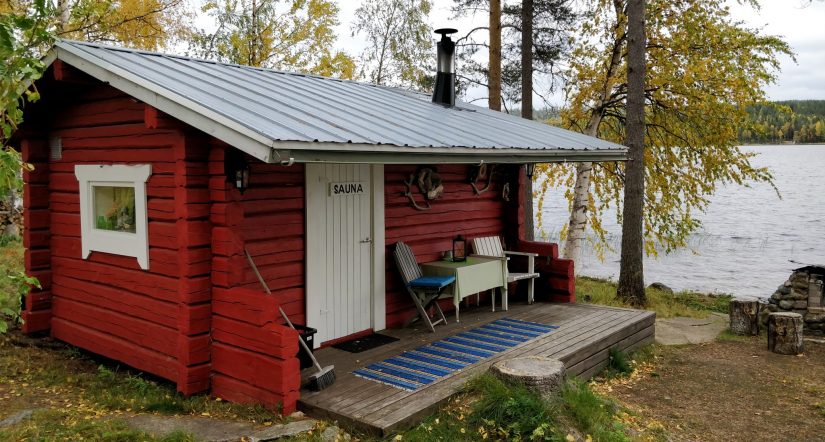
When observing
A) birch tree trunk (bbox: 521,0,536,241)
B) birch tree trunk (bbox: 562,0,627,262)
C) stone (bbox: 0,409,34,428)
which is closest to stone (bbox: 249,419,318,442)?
stone (bbox: 0,409,34,428)

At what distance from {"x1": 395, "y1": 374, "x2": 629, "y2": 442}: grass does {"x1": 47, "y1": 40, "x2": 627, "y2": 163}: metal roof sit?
1.99 meters

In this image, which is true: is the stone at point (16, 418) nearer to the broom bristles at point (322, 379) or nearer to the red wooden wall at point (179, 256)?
the red wooden wall at point (179, 256)

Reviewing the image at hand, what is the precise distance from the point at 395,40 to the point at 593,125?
28.7 ft

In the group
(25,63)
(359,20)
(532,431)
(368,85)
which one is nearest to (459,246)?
(368,85)

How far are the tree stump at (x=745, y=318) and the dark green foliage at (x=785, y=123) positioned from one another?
502 centimetres

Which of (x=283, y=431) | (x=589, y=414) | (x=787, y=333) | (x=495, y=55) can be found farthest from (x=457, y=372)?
(x=495, y=55)

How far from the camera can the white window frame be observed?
221 inches

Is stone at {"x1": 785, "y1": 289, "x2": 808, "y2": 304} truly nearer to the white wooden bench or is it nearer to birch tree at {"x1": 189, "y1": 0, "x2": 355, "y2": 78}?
the white wooden bench

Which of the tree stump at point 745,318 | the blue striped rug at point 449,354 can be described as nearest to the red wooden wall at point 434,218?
the blue striped rug at point 449,354

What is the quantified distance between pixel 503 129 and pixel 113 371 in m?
5.17

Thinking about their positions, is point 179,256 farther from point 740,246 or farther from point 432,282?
point 740,246

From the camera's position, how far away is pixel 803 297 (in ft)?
30.8

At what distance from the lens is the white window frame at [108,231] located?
5613 mm

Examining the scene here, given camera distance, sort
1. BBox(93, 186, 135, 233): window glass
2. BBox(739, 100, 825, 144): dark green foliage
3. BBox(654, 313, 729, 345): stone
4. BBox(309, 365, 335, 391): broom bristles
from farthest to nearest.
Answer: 1. BBox(739, 100, 825, 144): dark green foliage
2. BBox(654, 313, 729, 345): stone
3. BBox(93, 186, 135, 233): window glass
4. BBox(309, 365, 335, 391): broom bristles
